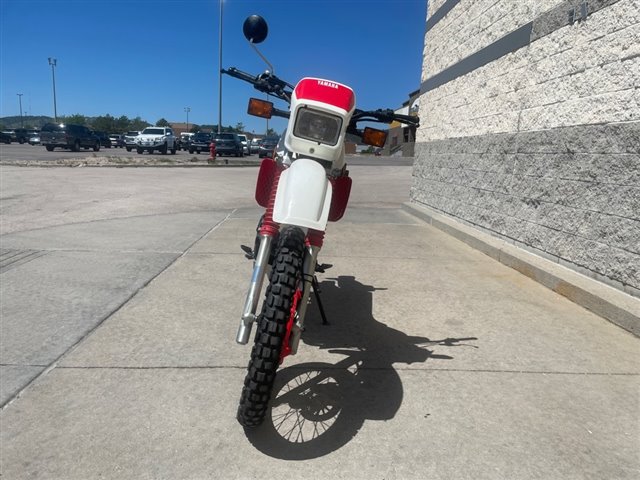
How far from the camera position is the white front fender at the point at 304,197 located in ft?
8.07

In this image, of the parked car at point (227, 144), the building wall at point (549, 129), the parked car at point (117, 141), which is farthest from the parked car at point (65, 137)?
the building wall at point (549, 129)

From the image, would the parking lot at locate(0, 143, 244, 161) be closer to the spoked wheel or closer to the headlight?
the headlight

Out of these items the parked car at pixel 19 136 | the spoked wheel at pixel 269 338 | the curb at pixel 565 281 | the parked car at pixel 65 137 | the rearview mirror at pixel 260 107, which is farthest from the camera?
the parked car at pixel 19 136

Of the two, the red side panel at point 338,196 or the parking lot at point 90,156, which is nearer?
the red side panel at point 338,196

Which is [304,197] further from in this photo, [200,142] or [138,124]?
[138,124]

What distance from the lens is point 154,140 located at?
104 ft

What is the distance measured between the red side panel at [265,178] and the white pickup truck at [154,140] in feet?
101

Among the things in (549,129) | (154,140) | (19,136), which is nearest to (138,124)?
(19,136)

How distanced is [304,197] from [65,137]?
33.8 m

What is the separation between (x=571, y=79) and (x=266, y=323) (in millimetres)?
4616

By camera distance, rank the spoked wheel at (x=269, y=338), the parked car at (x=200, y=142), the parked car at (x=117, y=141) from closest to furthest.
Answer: the spoked wheel at (x=269, y=338), the parked car at (x=200, y=142), the parked car at (x=117, y=141)

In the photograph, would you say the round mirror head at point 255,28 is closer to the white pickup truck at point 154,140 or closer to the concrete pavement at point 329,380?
the concrete pavement at point 329,380

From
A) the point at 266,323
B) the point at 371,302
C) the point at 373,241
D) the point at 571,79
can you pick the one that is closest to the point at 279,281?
the point at 266,323

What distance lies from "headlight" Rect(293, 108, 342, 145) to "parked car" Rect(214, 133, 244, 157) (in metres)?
31.6
